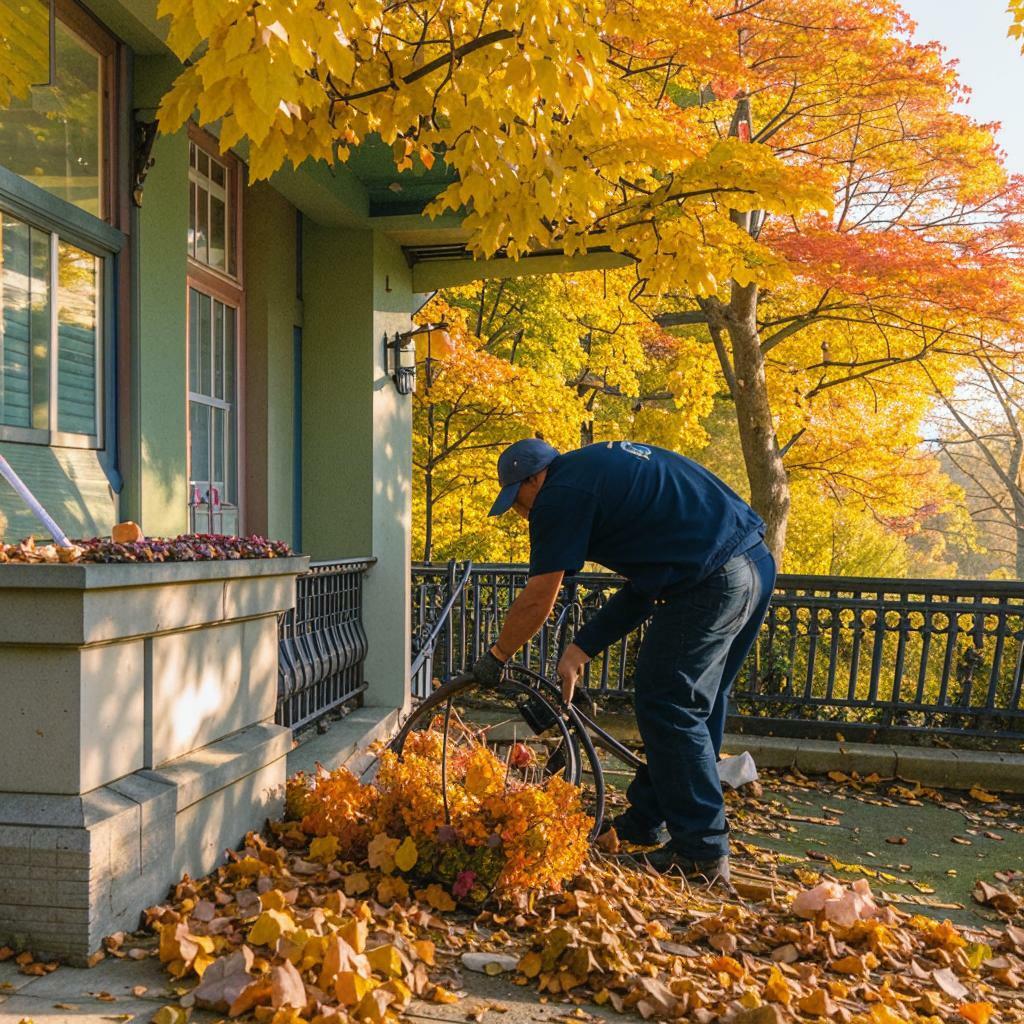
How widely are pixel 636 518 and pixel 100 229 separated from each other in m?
2.89

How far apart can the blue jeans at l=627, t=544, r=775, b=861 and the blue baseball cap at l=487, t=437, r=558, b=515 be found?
0.82 metres

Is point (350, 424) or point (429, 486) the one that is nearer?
point (350, 424)

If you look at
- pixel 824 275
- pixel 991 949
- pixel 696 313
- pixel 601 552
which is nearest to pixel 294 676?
pixel 601 552

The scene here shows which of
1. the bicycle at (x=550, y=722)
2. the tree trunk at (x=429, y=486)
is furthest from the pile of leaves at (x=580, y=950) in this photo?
the tree trunk at (x=429, y=486)

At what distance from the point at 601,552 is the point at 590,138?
85.1 inches

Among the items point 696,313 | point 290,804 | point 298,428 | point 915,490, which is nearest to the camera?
point 290,804

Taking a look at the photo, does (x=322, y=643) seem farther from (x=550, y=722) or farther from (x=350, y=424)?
(x=550, y=722)

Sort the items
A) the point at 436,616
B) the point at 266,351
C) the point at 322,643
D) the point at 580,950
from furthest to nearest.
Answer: the point at 436,616
the point at 266,351
the point at 322,643
the point at 580,950

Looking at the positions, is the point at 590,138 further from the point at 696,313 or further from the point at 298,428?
the point at 696,313

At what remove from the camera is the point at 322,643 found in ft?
20.8

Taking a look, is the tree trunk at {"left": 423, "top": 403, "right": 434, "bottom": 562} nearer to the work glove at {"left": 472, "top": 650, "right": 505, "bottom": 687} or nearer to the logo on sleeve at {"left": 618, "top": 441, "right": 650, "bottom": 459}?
the logo on sleeve at {"left": 618, "top": 441, "right": 650, "bottom": 459}

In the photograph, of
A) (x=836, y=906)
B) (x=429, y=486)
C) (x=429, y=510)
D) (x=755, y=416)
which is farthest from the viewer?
(x=429, y=486)

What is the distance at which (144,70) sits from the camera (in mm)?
5168

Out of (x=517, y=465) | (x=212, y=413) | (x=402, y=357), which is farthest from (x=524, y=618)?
(x=402, y=357)
